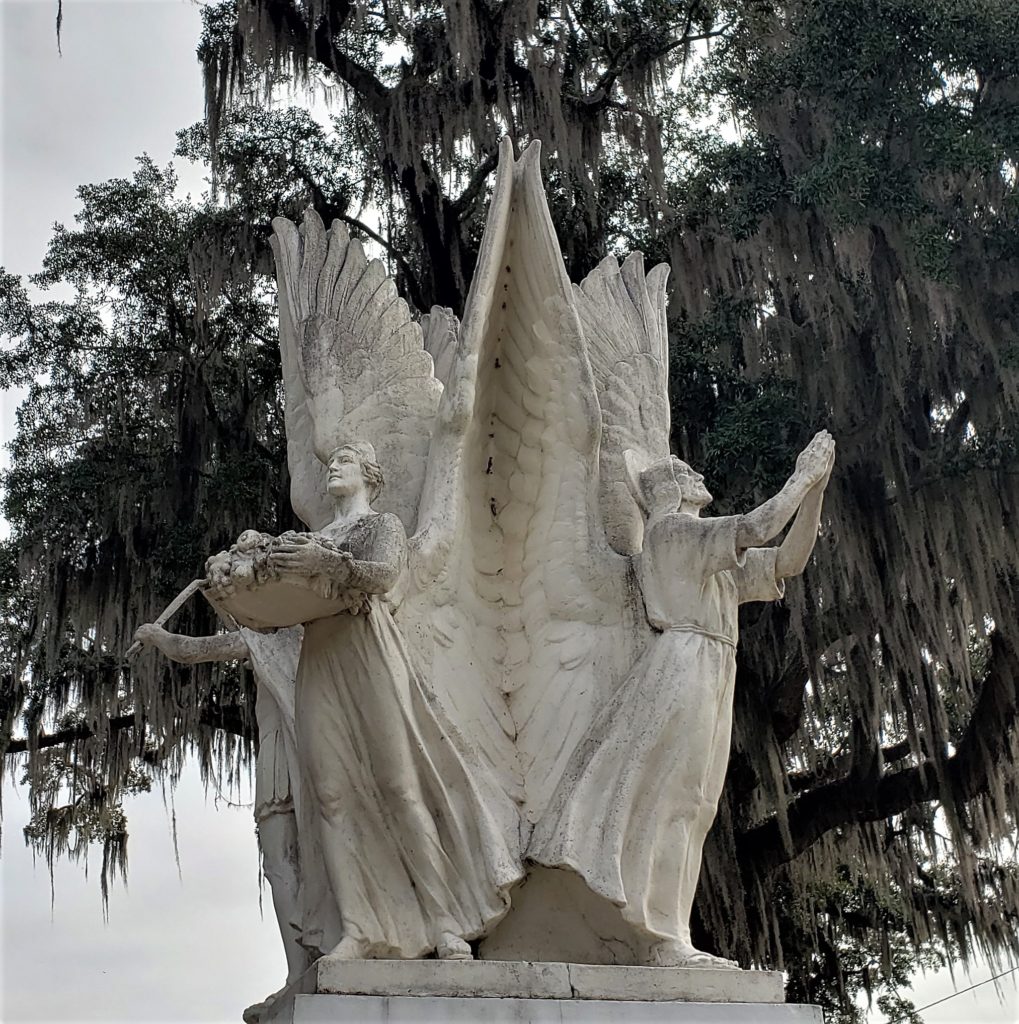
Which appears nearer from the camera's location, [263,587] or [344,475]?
[263,587]

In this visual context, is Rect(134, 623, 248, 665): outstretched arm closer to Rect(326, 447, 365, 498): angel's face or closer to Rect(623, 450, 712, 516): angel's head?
Rect(326, 447, 365, 498): angel's face

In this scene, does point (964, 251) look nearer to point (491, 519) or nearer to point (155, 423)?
point (491, 519)

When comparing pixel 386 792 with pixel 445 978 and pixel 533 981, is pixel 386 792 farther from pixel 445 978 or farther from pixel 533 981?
pixel 533 981

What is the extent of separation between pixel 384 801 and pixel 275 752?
78cm

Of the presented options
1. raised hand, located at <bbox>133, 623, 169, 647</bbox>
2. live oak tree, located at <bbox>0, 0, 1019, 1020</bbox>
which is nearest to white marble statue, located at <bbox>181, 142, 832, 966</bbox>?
raised hand, located at <bbox>133, 623, 169, 647</bbox>

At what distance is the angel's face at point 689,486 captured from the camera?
5441 millimetres

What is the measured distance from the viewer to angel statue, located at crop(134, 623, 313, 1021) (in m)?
5.20

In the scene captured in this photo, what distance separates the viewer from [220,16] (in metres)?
13.3

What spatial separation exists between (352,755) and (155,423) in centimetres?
810

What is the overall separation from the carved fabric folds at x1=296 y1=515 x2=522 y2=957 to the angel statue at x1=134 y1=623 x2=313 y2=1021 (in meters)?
0.39

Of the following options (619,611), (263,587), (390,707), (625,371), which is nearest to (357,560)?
(263,587)

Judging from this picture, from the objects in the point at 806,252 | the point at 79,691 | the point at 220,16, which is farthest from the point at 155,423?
the point at 806,252

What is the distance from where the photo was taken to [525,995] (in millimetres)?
4418

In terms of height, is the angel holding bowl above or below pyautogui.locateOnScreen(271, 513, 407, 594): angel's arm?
below
